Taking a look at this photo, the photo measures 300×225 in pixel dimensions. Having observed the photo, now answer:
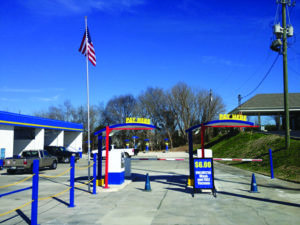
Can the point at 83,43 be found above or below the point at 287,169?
above

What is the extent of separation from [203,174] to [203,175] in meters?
0.04

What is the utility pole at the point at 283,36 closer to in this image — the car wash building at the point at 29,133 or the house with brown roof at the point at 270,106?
the house with brown roof at the point at 270,106

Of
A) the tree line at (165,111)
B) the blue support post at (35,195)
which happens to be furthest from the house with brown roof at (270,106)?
the blue support post at (35,195)

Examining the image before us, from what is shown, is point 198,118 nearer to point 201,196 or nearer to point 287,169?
point 287,169

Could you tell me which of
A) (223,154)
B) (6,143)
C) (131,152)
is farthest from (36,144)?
(223,154)

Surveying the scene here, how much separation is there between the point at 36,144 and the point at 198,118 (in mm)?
31962

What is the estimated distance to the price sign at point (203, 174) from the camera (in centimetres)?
1055

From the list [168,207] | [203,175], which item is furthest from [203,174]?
[168,207]

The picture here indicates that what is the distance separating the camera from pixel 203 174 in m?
10.7

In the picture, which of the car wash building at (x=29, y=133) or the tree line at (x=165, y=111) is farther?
the tree line at (x=165, y=111)

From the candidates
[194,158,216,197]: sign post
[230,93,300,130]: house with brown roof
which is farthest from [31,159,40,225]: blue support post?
[230,93,300,130]: house with brown roof

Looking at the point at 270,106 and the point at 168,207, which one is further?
the point at 270,106

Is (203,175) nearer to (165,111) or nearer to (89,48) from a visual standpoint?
(89,48)

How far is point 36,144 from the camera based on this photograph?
30.9m
